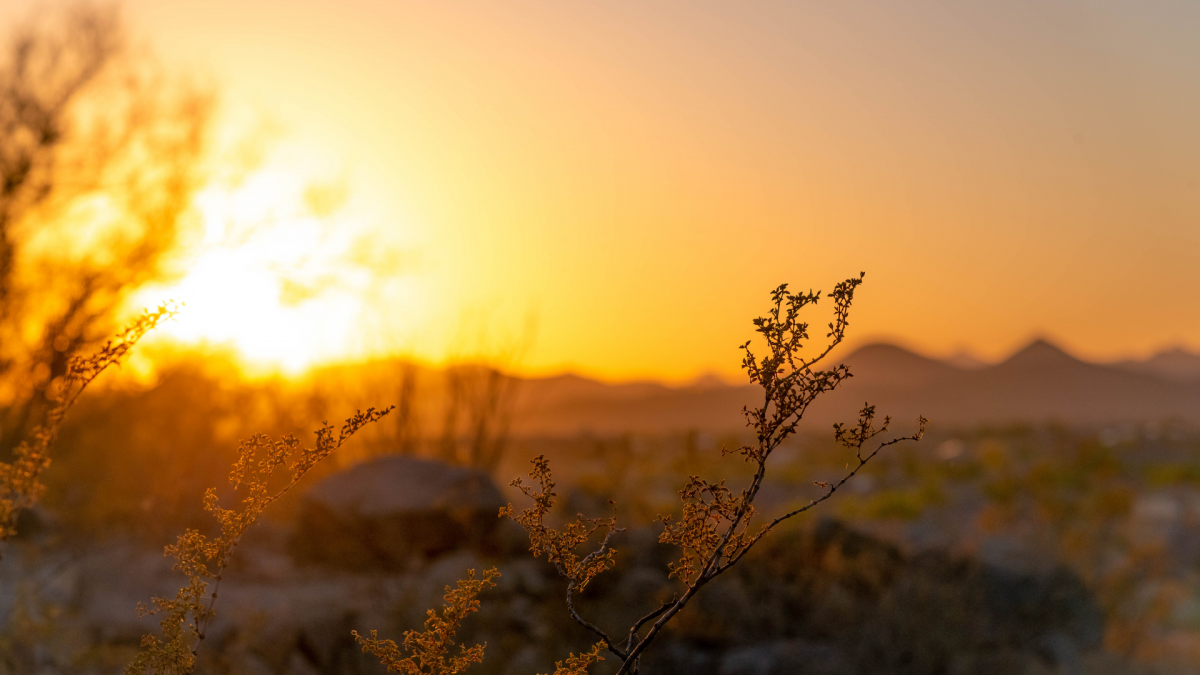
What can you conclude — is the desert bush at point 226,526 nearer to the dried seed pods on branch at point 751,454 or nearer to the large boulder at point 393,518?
the dried seed pods on branch at point 751,454

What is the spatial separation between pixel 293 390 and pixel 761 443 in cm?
969

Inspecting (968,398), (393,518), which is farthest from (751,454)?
(968,398)

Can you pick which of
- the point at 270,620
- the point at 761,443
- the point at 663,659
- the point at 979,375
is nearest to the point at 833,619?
the point at 663,659

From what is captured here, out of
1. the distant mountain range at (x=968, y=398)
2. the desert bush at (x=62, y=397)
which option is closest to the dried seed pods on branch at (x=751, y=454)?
the desert bush at (x=62, y=397)

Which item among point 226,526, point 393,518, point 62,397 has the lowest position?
point 393,518

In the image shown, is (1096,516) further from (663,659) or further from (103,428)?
(103,428)

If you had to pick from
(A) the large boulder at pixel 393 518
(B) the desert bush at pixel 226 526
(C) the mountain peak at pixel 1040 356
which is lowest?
(A) the large boulder at pixel 393 518

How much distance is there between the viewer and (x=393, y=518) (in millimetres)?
7676

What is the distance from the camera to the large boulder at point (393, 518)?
Result: 7.67 m

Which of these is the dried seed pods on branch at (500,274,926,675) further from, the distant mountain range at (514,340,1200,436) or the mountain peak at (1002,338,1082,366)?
the mountain peak at (1002,338,1082,366)

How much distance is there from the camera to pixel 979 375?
82.9 metres

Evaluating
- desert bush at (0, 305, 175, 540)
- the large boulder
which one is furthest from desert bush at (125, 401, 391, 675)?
the large boulder

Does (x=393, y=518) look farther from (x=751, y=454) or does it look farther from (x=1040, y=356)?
(x=1040, y=356)

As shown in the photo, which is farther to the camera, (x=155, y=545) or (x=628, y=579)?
(x=155, y=545)
